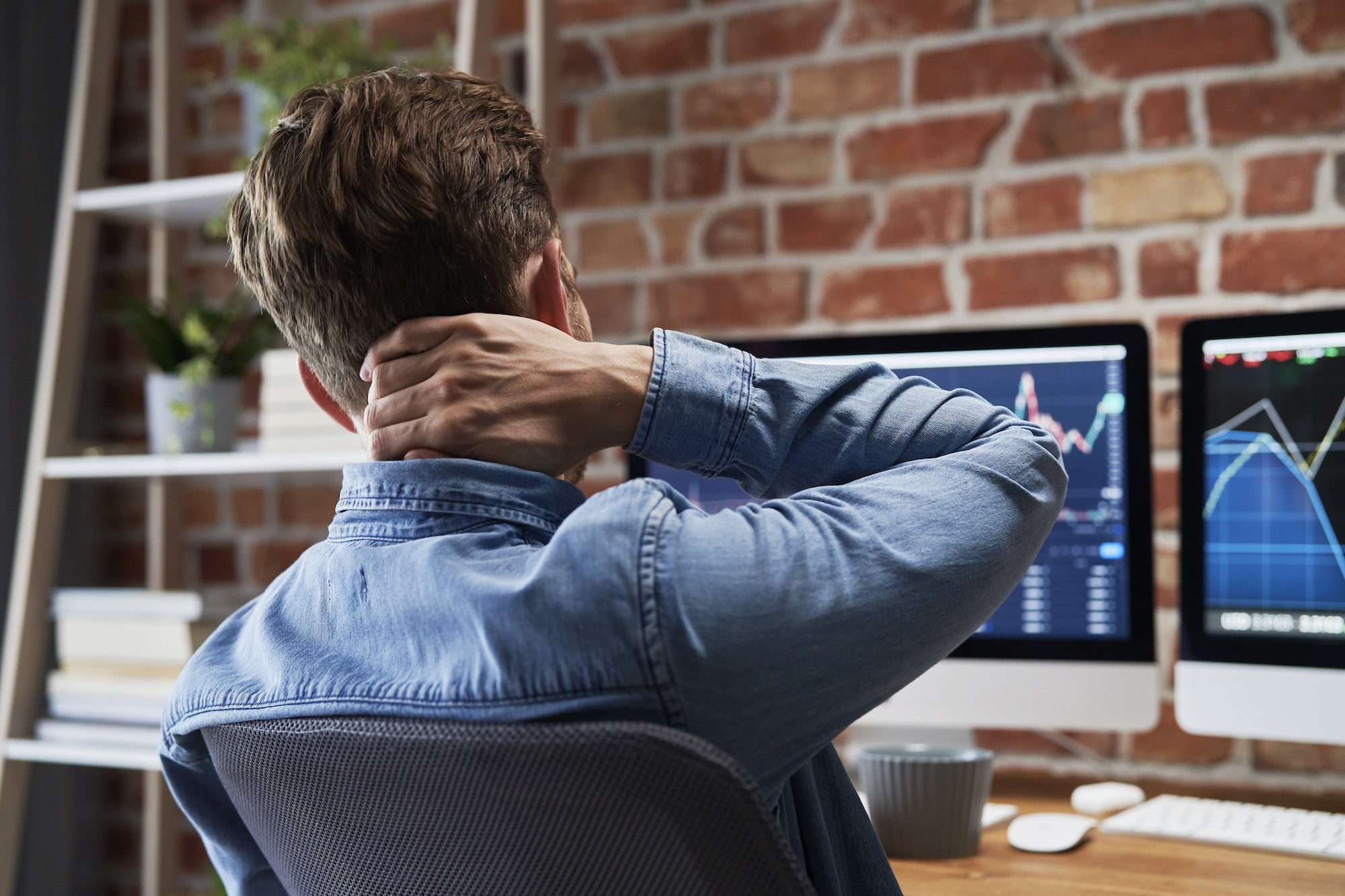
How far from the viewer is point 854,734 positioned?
4.89ft

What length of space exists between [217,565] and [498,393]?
174 cm

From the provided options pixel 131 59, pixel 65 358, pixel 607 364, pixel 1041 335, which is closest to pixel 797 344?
pixel 1041 335

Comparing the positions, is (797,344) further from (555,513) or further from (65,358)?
(65,358)

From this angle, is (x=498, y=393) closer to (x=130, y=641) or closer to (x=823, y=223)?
(x=823, y=223)

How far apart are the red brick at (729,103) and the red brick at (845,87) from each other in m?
0.04

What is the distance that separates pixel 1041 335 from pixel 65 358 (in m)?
1.53

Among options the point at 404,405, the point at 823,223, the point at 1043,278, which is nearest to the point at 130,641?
the point at 823,223

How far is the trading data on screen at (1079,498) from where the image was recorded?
139 cm

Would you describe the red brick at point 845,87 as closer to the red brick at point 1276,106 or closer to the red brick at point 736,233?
the red brick at point 736,233

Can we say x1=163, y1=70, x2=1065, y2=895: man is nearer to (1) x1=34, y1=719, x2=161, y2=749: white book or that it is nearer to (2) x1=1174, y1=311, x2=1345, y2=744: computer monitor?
(2) x1=1174, y1=311, x2=1345, y2=744: computer monitor

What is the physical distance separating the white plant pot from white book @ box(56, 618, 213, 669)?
28 cm

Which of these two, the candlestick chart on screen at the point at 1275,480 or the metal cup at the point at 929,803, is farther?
the candlestick chart on screen at the point at 1275,480

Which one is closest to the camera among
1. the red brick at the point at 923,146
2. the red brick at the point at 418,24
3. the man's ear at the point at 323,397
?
the man's ear at the point at 323,397

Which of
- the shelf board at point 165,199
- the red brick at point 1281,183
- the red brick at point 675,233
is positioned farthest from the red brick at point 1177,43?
the shelf board at point 165,199
